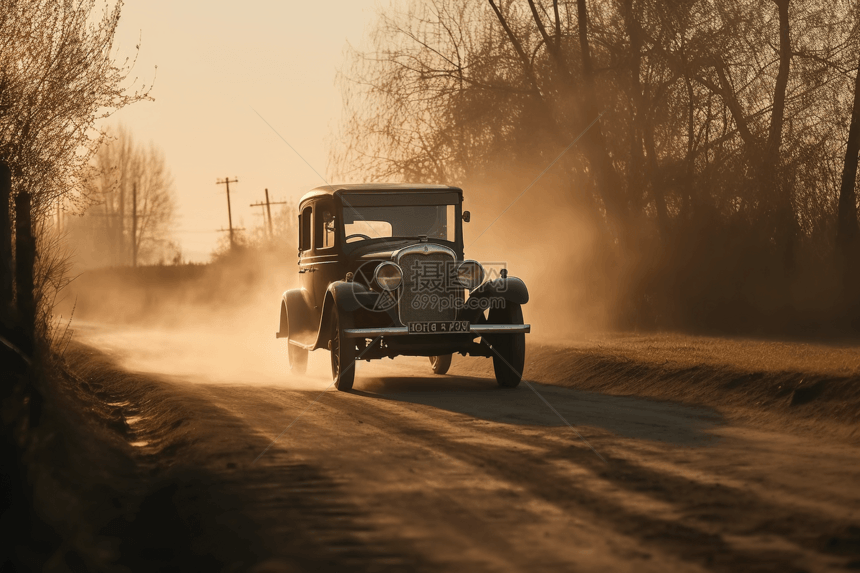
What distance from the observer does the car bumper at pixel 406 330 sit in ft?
39.7

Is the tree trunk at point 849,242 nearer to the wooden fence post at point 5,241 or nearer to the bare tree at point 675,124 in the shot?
the bare tree at point 675,124

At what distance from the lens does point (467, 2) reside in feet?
81.5

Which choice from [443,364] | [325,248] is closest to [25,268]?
[325,248]

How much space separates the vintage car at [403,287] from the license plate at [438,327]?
0.01 meters

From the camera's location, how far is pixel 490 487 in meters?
6.20

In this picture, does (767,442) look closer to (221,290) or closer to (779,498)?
(779,498)

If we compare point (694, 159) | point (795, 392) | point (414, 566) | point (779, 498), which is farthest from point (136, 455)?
point (694, 159)

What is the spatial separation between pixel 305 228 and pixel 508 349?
4.31 metres

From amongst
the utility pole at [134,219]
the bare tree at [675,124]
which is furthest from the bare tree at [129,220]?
the bare tree at [675,124]

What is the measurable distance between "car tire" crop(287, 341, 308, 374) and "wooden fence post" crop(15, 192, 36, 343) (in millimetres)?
6737

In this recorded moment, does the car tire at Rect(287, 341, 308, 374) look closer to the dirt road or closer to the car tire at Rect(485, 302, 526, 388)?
the car tire at Rect(485, 302, 526, 388)

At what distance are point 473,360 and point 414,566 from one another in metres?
13.0

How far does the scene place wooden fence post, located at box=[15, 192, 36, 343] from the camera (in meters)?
7.86

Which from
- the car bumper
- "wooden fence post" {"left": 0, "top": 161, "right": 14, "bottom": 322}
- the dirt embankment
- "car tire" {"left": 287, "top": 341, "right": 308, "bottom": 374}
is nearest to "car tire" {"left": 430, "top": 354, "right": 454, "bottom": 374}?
the dirt embankment
